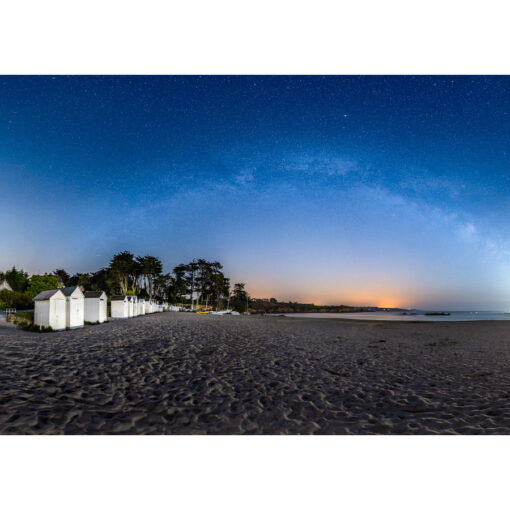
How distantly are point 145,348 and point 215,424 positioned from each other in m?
5.99

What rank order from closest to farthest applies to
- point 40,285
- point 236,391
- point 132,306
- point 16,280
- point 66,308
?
1. point 236,391
2. point 66,308
3. point 132,306
4. point 40,285
5. point 16,280

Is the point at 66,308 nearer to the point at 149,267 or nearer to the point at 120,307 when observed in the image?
the point at 120,307

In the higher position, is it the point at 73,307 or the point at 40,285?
the point at 40,285

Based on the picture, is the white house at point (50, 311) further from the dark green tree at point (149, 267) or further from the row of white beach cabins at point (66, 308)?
the dark green tree at point (149, 267)

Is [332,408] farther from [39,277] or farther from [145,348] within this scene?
[39,277]

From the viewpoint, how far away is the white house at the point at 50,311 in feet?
40.9

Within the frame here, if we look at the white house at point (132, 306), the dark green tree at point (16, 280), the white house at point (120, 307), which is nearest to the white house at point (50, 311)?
the white house at point (120, 307)

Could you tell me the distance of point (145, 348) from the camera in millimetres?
9094

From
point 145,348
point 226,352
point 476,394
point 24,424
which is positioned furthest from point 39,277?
point 476,394

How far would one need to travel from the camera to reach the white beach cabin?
43.9 feet

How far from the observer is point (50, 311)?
41.0 ft

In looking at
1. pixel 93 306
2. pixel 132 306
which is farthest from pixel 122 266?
pixel 93 306

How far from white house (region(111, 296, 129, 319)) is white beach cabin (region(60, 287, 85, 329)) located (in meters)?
8.38

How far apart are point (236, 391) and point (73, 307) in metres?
12.1
